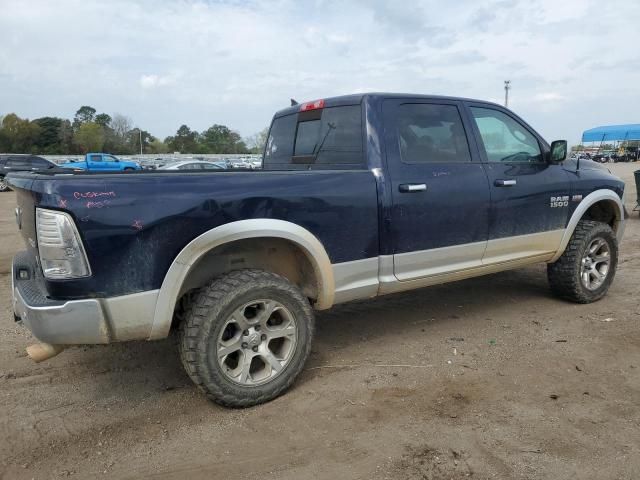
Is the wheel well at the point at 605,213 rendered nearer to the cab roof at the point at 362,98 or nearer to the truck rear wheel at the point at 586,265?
the truck rear wheel at the point at 586,265

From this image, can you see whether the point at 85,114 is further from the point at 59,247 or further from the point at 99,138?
the point at 59,247

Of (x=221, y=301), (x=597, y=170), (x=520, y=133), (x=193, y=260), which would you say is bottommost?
(x=221, y=301)

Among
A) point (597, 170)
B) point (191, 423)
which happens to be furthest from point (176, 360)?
point (597, 170)

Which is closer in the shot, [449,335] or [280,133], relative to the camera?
[449,335]

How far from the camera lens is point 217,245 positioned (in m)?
3.02

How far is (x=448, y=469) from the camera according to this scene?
101 inches

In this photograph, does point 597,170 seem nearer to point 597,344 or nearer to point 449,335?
point 597,344

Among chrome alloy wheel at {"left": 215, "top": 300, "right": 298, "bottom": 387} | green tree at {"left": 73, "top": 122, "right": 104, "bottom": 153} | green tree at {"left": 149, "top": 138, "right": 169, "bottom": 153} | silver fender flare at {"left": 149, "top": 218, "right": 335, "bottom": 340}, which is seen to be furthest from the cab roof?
green tree at {"left": 149, "top": 138, "right": 169, "bottom": 153}

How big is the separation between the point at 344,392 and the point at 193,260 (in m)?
1.33

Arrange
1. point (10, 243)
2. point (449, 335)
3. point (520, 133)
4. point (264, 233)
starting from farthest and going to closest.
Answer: point (10, 243)
point (520, 133)
point (449, 335)
point (264, 233)

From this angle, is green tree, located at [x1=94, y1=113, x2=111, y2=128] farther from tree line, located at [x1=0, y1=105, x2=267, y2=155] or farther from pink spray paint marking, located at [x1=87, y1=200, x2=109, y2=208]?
pink spray paint marking, located at [x1=87, y1=200, x2=109, y2=208]

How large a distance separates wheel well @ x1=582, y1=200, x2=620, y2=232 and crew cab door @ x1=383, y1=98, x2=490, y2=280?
1947 millimetres

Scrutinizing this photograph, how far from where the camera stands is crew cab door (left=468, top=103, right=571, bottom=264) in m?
4.36

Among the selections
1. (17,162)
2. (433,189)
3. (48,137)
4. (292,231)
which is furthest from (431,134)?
(48,137)
